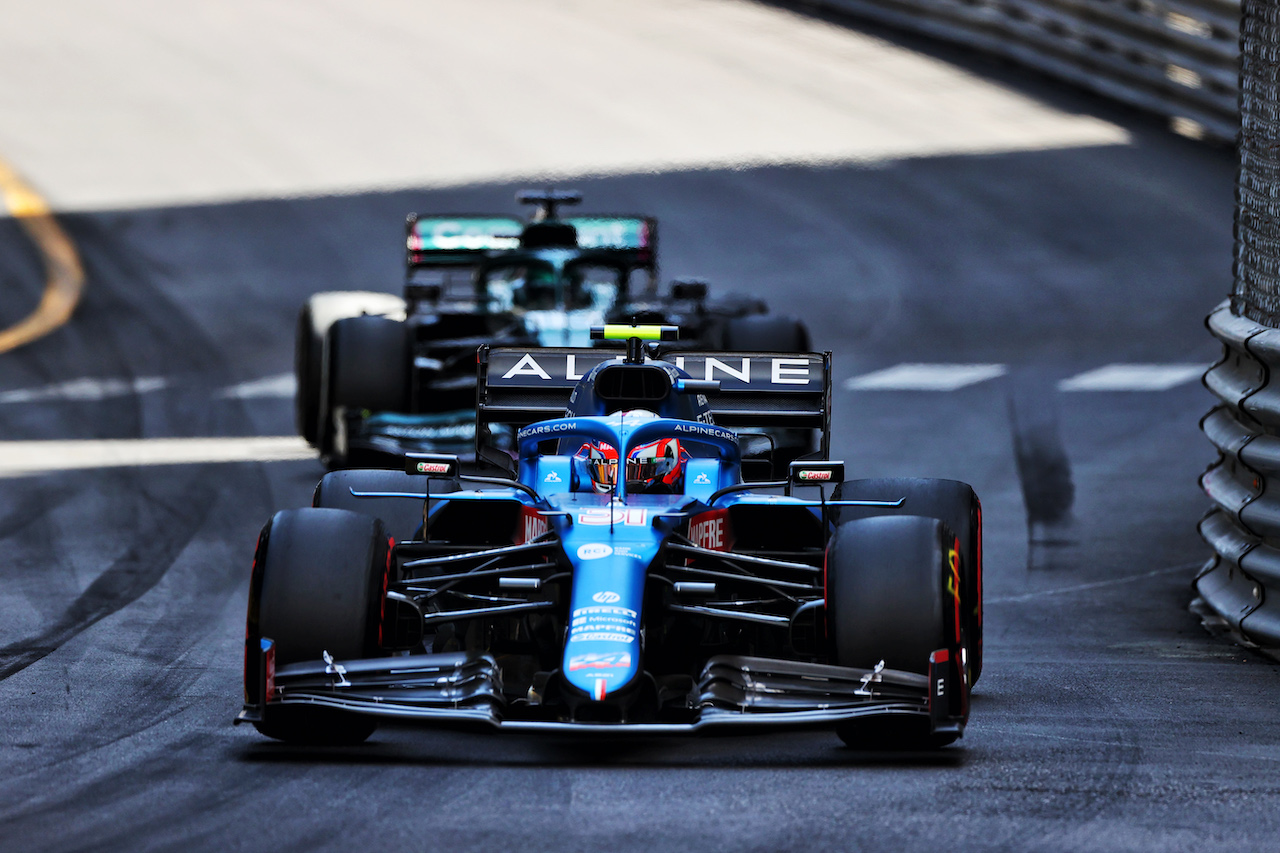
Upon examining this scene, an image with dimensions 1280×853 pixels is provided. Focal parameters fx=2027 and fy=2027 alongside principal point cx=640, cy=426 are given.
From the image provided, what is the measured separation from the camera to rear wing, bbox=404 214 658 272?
57.3 feet

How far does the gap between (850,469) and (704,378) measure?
5.15m

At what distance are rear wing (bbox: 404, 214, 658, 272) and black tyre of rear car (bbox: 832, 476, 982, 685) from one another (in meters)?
7.96

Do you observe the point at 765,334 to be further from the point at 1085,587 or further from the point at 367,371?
the point at 1085,587

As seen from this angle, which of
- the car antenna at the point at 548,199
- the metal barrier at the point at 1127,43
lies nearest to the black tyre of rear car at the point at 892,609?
the car antenna at the point at 548,199

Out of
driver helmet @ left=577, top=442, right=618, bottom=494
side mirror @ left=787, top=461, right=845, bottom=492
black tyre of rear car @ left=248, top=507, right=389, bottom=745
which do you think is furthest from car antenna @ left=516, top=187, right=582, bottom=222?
black tyre of rear car @ left=248, top=507, right=389, bottom=745

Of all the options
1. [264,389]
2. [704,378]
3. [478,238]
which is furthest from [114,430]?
[704,378]

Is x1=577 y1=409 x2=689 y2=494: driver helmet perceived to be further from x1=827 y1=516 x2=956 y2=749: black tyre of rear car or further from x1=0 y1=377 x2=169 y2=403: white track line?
x1=0 y1=377 x2=169 y2=403: white track line

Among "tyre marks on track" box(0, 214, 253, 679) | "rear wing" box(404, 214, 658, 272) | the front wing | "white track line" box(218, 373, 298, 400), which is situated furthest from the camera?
"white track line" box(218, 373, 298, 400)

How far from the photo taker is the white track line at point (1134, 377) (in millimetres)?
18438

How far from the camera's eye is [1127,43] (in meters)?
26.1

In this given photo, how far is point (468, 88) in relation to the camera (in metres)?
29.0

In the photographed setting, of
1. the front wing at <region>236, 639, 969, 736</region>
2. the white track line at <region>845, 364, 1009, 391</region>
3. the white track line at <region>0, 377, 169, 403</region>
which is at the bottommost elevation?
the white track line at <region>0, 377, 169, 403</region>

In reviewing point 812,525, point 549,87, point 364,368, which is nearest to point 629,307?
point 364,368

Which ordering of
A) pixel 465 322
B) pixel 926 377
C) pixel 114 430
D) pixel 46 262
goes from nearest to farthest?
1. pixel 465 322
2. pixel 114 430
3. pixel 926 377
4. pixel 46 262
